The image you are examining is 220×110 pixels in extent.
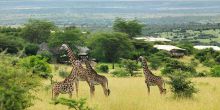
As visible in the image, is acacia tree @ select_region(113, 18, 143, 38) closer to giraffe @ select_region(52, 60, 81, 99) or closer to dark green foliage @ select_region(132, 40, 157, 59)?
dark green foliage @ select_region(132, 40, 157, 59)

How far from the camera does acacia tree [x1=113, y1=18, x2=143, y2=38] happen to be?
250 ft

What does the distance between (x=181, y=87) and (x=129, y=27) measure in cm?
6031

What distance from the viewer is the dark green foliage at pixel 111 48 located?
58719 millimetres

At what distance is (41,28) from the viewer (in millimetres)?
66312

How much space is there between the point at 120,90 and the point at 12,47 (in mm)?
35640

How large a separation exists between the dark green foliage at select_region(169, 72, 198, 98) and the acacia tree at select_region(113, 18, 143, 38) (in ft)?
194

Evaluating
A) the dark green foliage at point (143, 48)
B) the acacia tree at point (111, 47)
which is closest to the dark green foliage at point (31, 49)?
the acacia tree at point (111, 47)

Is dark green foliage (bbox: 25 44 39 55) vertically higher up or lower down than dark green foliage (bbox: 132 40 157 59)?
higher up

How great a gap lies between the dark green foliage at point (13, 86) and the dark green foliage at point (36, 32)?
5389 centimetres

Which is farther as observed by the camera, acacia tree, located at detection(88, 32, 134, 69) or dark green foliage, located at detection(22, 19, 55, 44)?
dark green foliage, located at detection(22, 19, 55, 44)

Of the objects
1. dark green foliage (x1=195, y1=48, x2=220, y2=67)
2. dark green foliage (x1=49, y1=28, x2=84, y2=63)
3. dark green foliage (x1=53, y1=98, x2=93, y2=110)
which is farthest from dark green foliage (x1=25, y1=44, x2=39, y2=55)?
dark green foliage (x1=53, y1=98, x2=93, y2=110)

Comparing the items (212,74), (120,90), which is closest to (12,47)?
(212,74)

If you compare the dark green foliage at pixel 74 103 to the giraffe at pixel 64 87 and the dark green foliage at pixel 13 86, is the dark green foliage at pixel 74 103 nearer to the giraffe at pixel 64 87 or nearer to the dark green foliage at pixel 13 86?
the dark green foliage at pixel 13 86

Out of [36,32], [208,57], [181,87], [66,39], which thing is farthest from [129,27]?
[181,87]
